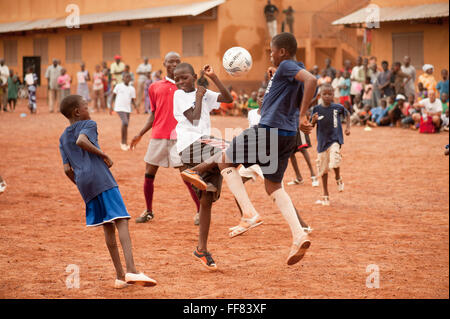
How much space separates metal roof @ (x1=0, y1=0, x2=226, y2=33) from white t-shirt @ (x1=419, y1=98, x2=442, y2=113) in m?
12.3

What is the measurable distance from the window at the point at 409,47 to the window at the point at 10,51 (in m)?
23.0

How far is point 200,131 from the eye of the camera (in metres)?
5.73

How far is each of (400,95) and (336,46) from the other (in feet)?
31.3

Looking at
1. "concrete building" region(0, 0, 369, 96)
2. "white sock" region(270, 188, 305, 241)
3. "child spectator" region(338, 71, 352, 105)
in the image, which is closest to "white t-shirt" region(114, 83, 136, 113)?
"child spectator" region(338, 71, 352, 105)

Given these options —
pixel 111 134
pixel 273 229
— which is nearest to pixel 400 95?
pixel 111 134

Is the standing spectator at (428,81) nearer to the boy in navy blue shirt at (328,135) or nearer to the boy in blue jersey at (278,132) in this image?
the boy in navy blue shirt at (328,135)

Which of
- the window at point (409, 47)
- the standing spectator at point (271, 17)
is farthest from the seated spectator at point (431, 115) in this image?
the standing spectator at point (271, 17)

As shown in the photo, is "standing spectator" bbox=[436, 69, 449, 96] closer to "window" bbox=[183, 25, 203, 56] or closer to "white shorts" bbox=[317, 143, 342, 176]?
"white shorts" bbox=[317, 143, 342, 176]

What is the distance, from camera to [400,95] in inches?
739

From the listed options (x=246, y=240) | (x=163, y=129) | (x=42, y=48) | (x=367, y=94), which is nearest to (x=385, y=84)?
(x=367, y=94)

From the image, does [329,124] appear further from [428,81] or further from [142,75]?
[142,75]

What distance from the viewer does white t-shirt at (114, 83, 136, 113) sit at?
46.4 ft

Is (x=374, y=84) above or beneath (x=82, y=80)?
beneath

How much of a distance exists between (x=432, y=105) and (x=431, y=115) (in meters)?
0.30
